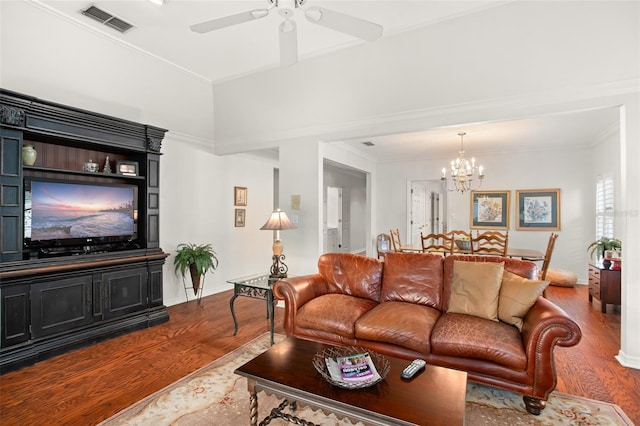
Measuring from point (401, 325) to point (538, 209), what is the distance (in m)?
5.62

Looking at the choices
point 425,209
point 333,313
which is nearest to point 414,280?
point 333,313

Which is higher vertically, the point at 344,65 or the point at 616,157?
the point at 344,65

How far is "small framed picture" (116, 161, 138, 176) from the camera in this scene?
3.94m

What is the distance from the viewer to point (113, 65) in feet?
12.7

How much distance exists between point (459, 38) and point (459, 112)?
2.40ft

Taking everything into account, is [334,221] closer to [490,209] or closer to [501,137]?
[490,209]

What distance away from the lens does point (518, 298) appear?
257 centimetres

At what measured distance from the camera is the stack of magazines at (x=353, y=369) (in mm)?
1737

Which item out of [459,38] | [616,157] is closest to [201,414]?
[459,38]

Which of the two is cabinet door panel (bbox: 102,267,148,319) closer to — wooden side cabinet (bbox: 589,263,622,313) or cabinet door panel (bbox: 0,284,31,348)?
cabinet door panel (bbox: 0,284,31,348)

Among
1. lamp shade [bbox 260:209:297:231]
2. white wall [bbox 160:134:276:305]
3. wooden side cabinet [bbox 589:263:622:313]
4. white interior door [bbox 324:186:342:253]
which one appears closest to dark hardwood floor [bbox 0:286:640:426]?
wooden side cabinet [bbox 589:263:622:313]

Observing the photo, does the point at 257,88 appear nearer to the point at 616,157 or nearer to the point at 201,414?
the point at 201,414

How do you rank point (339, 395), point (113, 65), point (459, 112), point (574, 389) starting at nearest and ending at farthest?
point (339, 395)
point (574, 389)
point (459, 112)
point (113, 65)

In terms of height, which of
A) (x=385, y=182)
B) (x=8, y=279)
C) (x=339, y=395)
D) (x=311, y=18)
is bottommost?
(x=339, y=395)
